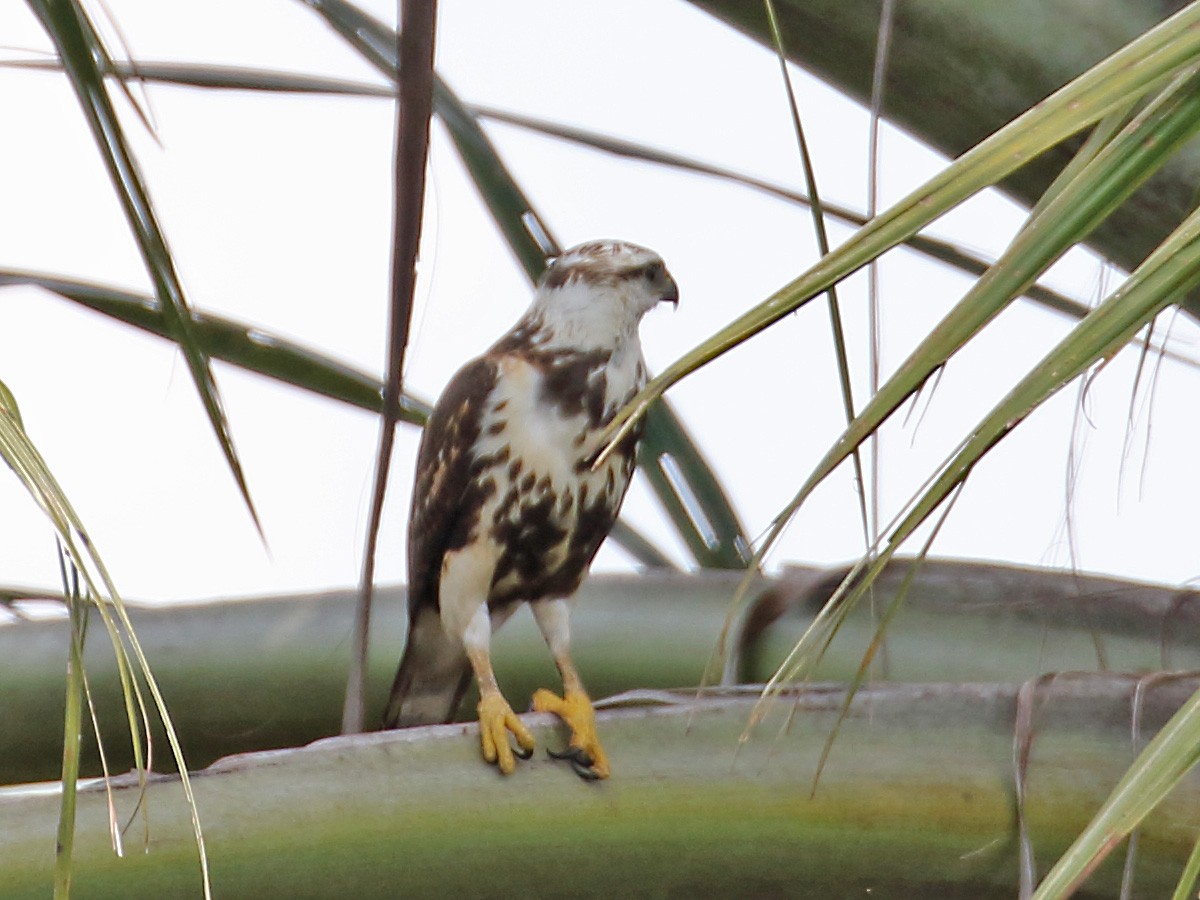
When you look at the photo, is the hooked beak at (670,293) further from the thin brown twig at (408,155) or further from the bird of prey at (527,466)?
the thin brown twig at (408,155)

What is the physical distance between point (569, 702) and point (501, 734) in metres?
0.57

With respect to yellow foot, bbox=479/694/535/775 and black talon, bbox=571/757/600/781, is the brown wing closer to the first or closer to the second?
yellow foot, bbox=479/694/535/775

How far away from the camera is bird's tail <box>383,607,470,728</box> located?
6.93ft

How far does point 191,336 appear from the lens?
0.81m

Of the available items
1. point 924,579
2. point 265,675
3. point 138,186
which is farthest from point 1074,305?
point 138,186

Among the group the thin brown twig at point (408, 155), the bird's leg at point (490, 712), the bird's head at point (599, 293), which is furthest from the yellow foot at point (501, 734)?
the bird's head at point (599, 293)

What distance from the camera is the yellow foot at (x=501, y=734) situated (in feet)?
3.63

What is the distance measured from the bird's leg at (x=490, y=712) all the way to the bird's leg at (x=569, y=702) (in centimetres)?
4

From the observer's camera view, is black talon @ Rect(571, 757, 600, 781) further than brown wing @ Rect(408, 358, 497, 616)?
No

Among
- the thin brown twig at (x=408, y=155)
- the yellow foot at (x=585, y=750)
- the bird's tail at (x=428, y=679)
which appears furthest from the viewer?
the bird's tail at (x=428, y=679)

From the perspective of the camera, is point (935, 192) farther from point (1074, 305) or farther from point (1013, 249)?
point (1074, 305)

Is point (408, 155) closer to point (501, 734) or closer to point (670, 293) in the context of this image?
point (501, 734)

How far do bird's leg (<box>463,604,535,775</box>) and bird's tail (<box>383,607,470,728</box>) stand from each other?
0.06m

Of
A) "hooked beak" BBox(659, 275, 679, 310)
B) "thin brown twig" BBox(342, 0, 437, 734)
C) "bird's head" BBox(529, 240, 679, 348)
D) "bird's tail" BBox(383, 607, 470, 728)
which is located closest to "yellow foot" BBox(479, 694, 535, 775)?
"bird's tail" BBox(383, 607, 470, 728)
